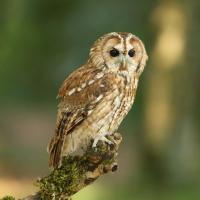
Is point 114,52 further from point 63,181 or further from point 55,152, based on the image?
point 63,181

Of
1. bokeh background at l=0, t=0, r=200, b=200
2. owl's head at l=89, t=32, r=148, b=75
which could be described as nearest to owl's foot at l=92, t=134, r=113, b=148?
owl's head at l=89, t=32, r=148, b=75

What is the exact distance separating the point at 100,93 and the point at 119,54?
1.11ft

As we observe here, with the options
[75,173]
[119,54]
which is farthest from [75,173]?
[119,54]

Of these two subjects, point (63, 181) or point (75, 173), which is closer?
point (63, 181)

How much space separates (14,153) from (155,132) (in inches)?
188

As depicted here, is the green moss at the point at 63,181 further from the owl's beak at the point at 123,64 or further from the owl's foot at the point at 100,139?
the owl's beak at the point at 123,64

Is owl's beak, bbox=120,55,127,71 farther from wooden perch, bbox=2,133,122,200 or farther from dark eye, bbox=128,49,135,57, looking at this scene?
wooden perch, bbox=2,133,122,200

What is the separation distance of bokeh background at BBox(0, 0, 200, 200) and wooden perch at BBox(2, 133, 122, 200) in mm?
10378

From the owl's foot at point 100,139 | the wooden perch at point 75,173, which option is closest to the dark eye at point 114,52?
the owl's foot at point 100,139

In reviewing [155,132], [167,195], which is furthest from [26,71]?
[167,195]

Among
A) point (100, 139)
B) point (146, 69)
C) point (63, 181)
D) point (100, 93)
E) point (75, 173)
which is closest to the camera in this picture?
point (63, 181)

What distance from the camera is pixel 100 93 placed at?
26.7 ft

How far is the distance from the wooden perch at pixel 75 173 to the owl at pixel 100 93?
21.6 inches

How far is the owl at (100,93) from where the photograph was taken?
310 inches
